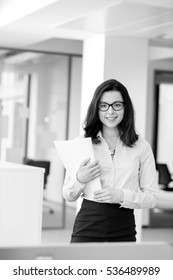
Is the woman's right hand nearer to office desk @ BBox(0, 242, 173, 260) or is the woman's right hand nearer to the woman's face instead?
the woman's face

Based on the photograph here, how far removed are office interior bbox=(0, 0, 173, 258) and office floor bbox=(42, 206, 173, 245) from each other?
18 mm

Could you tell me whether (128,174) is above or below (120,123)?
below

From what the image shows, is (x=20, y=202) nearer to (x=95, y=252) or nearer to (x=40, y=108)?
(x=95, y=252)

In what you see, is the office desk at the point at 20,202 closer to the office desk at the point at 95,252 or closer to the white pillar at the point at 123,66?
the office desk at the point at 95,252

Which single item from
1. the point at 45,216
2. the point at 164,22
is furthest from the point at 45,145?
the point at 164,22

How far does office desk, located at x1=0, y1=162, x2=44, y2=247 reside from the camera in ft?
10.5

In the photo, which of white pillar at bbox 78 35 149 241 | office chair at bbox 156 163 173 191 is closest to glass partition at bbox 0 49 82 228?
office chair at bbox 156 163 173 191

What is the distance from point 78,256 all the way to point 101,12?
205 inches

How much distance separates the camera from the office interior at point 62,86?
3.34m

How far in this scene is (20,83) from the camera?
1012 cm

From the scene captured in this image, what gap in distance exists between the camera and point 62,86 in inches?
407

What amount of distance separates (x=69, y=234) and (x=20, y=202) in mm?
6629

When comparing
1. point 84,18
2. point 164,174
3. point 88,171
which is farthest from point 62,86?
point 88,171

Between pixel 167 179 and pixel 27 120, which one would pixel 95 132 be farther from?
pixel 167 179
